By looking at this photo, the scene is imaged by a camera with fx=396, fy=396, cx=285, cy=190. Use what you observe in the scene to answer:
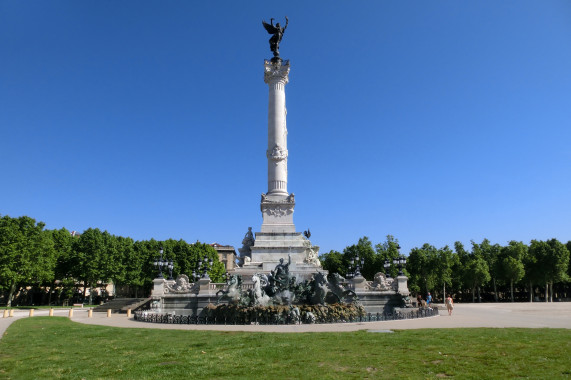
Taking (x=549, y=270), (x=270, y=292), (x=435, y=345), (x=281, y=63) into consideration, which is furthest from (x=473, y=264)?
(x=435, y=345)

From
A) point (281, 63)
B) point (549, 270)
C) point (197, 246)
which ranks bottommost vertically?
point (549, 270)

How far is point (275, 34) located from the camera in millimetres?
46875

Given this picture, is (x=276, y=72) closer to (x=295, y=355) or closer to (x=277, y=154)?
(x=277, y=154)

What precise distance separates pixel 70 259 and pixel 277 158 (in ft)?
106

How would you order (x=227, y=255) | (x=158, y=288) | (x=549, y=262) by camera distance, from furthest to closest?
(x=227, y=255)
(x=549, y=262)
(x=158, y=288)

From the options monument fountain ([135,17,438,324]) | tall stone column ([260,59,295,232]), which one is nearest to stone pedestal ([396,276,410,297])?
monument fountain ([135,17,438,324])

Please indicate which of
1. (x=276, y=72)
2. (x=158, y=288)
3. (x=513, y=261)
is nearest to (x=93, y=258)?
(x=158, y=288)

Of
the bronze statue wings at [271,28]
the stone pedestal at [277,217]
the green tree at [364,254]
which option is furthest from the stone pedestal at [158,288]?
the green tree at [364,254]

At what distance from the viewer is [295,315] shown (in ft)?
71.0

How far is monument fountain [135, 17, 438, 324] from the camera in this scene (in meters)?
23.3

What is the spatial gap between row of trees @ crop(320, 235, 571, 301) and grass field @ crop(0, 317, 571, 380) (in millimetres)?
46643

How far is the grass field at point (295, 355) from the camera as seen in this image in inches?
360

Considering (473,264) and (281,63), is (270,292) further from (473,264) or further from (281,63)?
(473,264)

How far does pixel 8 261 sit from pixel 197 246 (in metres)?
28.7
